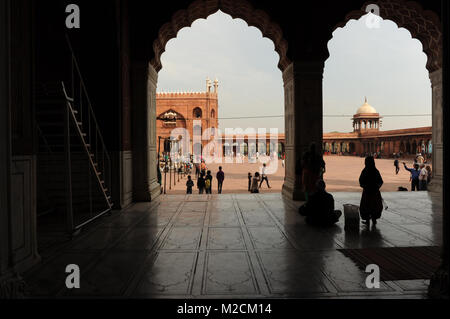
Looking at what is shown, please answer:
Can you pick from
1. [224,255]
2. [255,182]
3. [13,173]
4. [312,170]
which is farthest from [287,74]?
[13,173]

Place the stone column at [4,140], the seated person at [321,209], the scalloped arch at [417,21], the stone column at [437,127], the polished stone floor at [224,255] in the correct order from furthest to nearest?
the stone column at [437,127] < the scalloped arch at [417,21] < the seated person at [321,209] < the polished stone floor at [224,255] < the stone column at [4,140]

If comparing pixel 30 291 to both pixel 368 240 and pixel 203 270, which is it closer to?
pixel 203 270

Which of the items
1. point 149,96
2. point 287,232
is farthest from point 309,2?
point 287,232

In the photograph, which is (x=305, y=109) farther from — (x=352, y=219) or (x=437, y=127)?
(x=437, y=127)

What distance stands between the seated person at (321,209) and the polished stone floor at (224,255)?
7.8 inches

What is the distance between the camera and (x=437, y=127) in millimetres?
8844

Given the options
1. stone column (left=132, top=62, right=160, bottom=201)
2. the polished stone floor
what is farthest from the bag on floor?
stone column (left=132, top=62, right=160, bottom=201)

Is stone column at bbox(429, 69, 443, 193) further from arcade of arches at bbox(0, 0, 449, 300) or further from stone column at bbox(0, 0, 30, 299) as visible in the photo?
stone column at bbox(0, 0, 30, 299)

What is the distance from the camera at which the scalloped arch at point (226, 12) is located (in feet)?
25.9

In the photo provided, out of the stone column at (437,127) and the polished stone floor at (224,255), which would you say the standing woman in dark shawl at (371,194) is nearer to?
the polished stone floor at (224,255)

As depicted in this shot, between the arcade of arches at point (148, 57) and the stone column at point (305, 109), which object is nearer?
the arcade of arches at point (148, 57)

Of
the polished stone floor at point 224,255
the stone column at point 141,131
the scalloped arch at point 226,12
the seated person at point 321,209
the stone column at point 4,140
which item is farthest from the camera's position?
the scalloped arch at point 226,12

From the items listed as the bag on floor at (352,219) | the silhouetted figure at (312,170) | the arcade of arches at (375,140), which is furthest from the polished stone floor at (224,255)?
the arcade of arches at (375,140)
